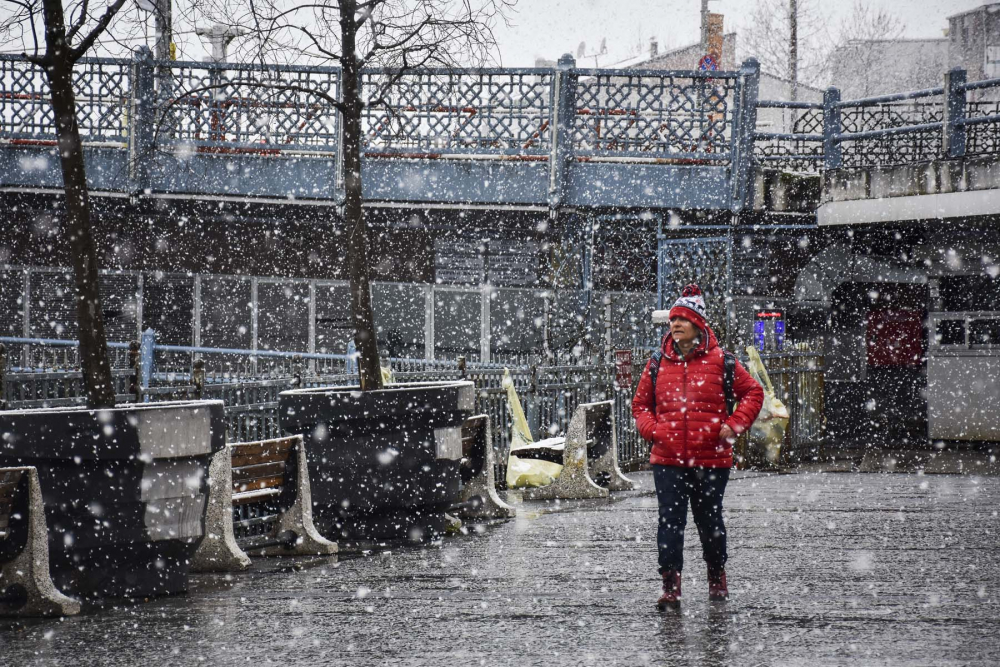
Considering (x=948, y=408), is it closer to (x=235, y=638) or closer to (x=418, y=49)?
(x=418, y=49)

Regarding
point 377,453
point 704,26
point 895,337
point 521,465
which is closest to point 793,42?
point 704,26

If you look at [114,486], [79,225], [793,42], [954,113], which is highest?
[793,42]

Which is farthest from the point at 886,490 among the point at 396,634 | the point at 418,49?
the point at 396,634

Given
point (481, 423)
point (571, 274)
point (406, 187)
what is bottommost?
point (481, 423)

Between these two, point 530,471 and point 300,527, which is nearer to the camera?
point 300,527

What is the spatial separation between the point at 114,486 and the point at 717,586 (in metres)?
3.40

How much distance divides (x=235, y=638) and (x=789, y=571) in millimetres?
3535

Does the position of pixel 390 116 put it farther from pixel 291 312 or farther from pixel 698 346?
pixel 698 346

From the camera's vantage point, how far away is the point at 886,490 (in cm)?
1232

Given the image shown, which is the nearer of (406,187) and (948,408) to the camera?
(406,187)

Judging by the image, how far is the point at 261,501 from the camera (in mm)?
8203

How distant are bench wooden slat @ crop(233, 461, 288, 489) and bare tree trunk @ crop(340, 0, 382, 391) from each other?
41.2 inches

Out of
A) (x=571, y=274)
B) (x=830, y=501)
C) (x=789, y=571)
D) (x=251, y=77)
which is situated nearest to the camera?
(x=789, y=571)

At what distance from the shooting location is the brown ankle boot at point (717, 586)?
6.43 m
